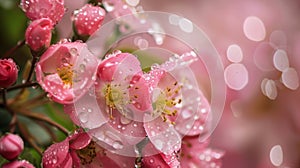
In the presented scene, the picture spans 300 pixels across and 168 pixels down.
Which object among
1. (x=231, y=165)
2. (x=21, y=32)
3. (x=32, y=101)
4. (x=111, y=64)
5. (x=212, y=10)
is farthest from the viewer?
(x=212, y=10)

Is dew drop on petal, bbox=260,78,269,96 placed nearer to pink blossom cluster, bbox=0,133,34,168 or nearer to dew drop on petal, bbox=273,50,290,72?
dew drop on petal, bbox=273,50,290,72

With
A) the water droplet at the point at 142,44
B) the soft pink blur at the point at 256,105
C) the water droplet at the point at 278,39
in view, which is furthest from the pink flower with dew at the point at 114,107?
the water droplet at the point at 278,39

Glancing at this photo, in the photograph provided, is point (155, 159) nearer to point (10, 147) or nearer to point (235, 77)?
point (10, 147)

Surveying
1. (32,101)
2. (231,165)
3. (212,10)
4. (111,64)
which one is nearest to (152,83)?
(111,64)

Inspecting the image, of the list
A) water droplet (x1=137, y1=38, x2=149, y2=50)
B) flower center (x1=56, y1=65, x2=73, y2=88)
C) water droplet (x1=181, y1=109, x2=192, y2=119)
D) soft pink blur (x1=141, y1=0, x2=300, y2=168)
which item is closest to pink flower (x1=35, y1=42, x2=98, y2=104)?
flower center (x1=56, y1=65, x2=73, y2=88)

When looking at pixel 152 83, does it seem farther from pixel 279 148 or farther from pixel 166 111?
pixel 279 148
